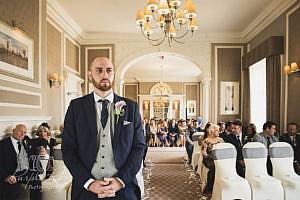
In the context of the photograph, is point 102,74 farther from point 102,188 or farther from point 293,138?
point 293,138

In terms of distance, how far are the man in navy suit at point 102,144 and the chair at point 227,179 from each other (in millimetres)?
2058

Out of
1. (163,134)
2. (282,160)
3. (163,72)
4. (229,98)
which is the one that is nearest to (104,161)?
(282,160)

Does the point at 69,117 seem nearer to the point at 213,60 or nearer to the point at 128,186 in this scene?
the point at 128,186

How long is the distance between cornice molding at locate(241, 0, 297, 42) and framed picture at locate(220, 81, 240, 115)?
4.89 feet

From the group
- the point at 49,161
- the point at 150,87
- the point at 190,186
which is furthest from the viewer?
the point at 150,87

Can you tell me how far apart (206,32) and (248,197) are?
605 cm

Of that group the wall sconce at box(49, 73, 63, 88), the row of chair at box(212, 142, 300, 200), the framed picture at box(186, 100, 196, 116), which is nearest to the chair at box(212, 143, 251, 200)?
the row of chair at box(212, 142, 300, 200)

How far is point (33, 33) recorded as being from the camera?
475 centimetres

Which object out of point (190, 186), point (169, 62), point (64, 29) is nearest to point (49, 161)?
point (190, 186)

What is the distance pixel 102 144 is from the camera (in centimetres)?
159

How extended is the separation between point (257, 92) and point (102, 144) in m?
7.22

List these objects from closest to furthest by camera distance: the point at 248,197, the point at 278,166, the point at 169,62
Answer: the point at 248,197 < the point at 278,166 < the point at 169,62

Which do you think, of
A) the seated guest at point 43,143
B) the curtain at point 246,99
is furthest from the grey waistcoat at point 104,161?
the curtain at point 246,99

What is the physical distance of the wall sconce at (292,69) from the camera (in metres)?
5.12
